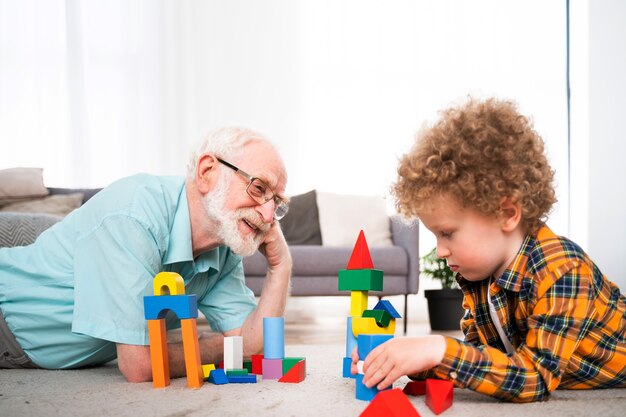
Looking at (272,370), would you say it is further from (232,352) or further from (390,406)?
(390,406)

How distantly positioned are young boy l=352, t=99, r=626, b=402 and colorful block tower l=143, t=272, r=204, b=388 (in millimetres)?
425

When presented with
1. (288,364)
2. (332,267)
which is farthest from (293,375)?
(332,267)

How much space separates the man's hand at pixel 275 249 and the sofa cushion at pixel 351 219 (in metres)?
2.76

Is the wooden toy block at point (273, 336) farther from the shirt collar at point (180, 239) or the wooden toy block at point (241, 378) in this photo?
the shirt collar at point (180, 239)

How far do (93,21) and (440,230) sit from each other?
5447 mm

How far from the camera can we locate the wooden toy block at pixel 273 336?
5.55ft

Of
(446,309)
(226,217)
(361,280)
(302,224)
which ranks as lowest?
(446,309)

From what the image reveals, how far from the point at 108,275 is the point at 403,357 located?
2.60ft

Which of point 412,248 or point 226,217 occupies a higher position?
point 226,217

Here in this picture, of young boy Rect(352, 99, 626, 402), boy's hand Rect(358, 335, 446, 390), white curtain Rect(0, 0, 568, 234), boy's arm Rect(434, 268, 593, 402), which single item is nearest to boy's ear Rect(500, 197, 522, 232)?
young boy Rect(352, 99, 626, 402)

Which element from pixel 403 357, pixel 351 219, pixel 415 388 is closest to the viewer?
pixel 403 357

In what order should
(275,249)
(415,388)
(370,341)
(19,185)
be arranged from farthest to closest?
1. (19,185)
2. (275,249)
3. (415,388)
4. (370,341)

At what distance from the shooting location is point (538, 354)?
129 centimetres

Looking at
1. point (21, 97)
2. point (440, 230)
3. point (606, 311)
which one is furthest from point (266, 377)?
point (21, 97)
